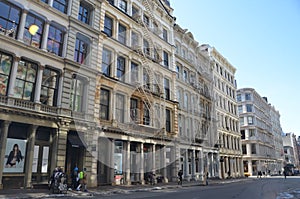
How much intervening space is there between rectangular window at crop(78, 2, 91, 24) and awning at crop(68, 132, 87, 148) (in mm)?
10056

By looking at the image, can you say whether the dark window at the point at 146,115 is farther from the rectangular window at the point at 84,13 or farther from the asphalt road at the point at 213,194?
the rectangular window at the point at 84,13

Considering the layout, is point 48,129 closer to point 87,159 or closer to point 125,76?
point 87,159

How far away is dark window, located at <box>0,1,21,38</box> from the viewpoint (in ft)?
52.7

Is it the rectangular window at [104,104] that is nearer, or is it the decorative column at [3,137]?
the decorative column at [3,137]

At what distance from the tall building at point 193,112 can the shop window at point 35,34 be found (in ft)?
64.0

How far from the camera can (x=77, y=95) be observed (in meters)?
20.2

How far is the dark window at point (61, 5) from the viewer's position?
19698mm

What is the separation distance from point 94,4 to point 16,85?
1083 centimetres

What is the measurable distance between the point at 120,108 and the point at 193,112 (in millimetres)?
15388

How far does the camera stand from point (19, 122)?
15.7 meters

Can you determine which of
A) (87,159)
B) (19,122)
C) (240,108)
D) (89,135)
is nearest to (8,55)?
(19,122)

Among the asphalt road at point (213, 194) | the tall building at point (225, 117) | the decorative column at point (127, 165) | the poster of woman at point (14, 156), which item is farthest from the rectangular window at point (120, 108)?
the tall building at point (225, 117)

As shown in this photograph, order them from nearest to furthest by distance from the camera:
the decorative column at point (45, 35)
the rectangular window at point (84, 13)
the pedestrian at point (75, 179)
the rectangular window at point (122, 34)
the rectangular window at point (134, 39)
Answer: the pedestrian at point (75, 179) → the decorative column at point (45, 35) → the rectangular window at point (84, 13) → the rectangular window at point (122, 34) → the rectangular window at point (134, 39)

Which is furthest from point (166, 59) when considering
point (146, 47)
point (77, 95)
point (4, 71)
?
point (4, 71)
